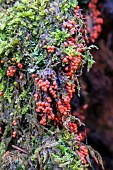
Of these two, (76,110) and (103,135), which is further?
(103,135)

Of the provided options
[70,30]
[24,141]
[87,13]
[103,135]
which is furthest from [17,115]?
[103,135]

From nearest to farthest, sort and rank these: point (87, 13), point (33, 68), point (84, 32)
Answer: point (33, 68) < point (84, 32) < point (87, 13)

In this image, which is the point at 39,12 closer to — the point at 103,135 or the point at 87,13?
the point at 87,13

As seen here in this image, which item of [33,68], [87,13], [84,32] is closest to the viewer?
[33,68]

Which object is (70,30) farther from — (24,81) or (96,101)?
(96,101)

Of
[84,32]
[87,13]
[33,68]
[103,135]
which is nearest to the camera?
[33,68]

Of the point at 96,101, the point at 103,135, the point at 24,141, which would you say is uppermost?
the point at 96,101

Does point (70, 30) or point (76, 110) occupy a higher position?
point (70, 30)

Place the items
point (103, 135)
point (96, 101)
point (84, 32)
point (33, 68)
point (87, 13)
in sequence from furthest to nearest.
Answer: point (103, 135)
point (96, 101)
point (87, 13)
point (84, 32)
point (33, 68)

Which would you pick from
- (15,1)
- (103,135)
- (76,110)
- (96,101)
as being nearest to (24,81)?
(15,1)
